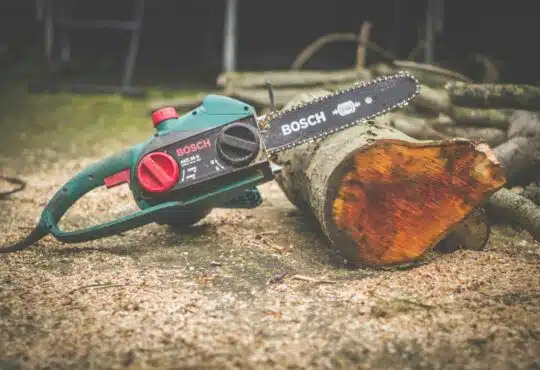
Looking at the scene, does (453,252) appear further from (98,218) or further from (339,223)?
(98,218)

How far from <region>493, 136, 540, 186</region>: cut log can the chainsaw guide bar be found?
1170 millimetres

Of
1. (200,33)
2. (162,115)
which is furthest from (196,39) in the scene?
(162,115)

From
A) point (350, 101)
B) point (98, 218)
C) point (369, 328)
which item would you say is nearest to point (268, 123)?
point (350, 101)

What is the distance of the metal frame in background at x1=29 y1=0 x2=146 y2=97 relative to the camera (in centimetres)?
778

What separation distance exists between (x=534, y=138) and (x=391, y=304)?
194 cm

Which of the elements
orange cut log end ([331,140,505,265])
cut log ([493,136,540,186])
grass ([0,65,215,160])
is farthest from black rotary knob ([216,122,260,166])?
grass ([0,65,215,160])

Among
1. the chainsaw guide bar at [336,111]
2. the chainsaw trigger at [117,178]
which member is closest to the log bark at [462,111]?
the chainsaw guide bar at [336,111]

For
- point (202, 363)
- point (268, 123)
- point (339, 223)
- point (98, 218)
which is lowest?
point (98, 218)

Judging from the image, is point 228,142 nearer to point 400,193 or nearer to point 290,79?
point 400,193

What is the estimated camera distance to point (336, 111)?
255 cm

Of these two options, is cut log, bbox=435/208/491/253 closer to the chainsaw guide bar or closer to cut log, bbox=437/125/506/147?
the chainsaw guide bar

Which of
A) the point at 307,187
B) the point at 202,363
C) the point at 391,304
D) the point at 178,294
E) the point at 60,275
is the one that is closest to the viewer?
the point at 202,363

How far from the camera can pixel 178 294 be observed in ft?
7.42

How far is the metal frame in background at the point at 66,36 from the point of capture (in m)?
7.78
